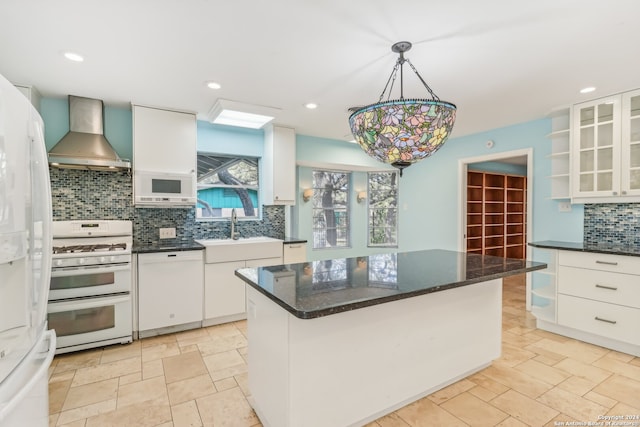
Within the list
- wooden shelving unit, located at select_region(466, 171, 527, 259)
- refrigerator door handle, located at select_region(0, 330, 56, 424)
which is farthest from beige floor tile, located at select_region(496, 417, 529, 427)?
wooden shelving unit, located at select_region(466, 171, 527, 259)

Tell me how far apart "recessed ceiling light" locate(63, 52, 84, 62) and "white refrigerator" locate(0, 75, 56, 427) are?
4.37ft

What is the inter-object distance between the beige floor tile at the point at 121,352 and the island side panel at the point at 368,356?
147 cm

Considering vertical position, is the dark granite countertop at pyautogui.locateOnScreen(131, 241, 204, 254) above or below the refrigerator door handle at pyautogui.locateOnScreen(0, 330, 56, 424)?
above

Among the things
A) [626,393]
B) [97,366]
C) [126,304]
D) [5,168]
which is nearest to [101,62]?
[5,168]

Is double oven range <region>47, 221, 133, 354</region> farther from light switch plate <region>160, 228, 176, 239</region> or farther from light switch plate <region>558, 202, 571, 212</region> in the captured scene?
light switch plate <region>558, 202, 571, 212</region>

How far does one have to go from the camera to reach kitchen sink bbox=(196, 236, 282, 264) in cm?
347

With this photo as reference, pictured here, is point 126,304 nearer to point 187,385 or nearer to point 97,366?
point 97,366

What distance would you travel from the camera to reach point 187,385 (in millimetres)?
2336

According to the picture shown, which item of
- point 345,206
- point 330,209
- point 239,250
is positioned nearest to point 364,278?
point 239,250

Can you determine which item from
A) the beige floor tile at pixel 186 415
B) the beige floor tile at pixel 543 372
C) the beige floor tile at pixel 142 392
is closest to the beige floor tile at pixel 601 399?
the beige floor tile at pixel 543 372

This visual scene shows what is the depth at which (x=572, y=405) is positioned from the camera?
2061mm

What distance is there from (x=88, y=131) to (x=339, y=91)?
8.36 ft

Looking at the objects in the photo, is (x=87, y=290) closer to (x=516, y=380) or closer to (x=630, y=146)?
(x=516, y=380)

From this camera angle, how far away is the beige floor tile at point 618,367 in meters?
2.46
